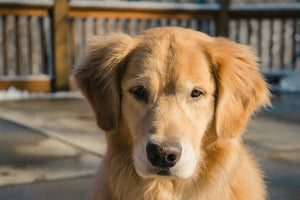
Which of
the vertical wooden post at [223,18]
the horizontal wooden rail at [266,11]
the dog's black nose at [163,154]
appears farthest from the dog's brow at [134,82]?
the horizontal wooden rail at [266,11]

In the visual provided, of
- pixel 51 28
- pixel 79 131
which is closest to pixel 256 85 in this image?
pixel 79 131

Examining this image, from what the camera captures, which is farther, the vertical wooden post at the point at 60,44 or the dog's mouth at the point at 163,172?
the vertical wooden post at the point at 60,44

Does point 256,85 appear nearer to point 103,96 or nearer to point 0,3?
point 103,96

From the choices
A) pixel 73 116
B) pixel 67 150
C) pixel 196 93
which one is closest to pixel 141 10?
pixel 73 116

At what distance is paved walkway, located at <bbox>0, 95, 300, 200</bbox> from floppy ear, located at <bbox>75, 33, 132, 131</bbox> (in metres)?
0.97

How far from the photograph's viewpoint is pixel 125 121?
2875 mm

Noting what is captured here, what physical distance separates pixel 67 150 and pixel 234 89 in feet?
Answer: 8.00

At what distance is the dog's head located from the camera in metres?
2.54

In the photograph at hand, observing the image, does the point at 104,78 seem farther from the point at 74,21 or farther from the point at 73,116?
the point at 74,21

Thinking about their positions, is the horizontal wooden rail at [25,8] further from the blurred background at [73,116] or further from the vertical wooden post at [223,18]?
the vertical wooden post at [223,18]

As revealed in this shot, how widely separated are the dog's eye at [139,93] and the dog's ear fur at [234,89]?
0.45 meters

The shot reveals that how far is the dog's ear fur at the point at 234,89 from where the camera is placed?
2811 millimetres

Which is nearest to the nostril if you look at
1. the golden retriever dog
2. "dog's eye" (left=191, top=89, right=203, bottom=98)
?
the golden retriever dog

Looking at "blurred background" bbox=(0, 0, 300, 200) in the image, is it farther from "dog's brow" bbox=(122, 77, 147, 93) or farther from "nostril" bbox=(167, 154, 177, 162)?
"nostril" bbox=(167, 154, 177, 162)
